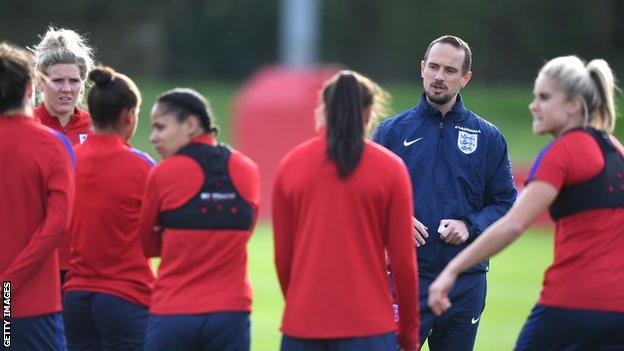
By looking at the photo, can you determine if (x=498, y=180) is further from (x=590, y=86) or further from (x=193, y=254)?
(x=193, y=254)

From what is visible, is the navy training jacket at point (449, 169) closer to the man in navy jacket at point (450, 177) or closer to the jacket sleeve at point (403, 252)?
the man in navy jacket at point (450, 177)

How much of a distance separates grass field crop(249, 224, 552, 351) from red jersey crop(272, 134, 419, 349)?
19.2ft

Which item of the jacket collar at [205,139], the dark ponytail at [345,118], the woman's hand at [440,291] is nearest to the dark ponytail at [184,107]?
the jacket collar at [205,139]

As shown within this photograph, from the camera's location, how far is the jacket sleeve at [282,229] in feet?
18.0

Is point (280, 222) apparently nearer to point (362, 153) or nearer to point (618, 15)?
point (362, 153)

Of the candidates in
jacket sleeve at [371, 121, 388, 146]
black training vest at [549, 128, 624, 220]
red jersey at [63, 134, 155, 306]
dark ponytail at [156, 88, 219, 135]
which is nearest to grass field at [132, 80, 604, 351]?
jacket sleeve at [371, 121, 388, 146]

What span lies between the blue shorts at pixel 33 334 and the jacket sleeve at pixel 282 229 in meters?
1.10

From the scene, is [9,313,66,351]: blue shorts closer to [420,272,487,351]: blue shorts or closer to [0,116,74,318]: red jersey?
[0,116,74,318]: red jersey

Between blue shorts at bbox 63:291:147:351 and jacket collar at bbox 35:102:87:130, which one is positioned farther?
jacket collar at bbox 35:102:87:130

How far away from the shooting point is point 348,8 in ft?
126

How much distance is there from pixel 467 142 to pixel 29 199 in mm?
2594

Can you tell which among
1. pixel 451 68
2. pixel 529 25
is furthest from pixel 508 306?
pixel 529 25

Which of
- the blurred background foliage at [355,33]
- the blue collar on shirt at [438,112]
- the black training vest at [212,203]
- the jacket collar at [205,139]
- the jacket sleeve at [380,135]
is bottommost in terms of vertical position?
the black training vest at [212,203]

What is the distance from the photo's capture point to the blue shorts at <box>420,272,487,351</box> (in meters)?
6.99
